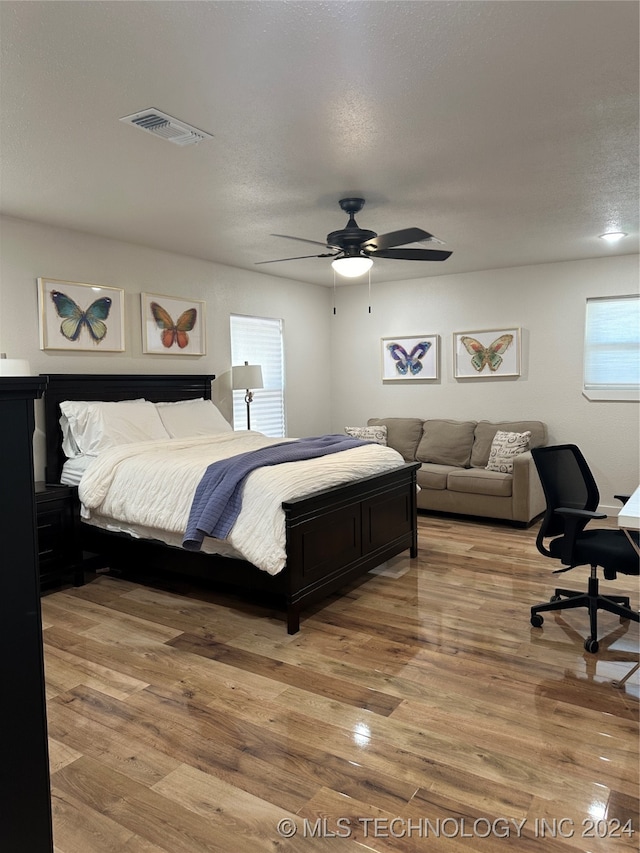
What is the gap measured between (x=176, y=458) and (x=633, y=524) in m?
2.81

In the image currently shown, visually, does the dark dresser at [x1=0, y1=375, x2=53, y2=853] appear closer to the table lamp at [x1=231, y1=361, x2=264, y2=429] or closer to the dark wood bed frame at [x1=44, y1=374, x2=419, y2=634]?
the dark wood bed frame at [x1=44, y1=374, x2=419, y2=634]

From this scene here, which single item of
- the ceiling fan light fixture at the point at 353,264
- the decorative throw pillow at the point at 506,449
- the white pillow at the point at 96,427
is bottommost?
the decorative throw pillow at the point at 506,449

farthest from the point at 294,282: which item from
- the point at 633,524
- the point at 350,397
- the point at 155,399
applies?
the point at 633,524

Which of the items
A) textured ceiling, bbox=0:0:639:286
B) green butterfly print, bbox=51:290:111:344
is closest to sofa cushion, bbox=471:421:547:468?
textured ceiling, bbox=0:0:639:286

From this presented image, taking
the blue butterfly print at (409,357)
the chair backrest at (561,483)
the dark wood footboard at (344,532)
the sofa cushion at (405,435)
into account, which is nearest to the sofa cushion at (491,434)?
the sofa cushion at (405,435)

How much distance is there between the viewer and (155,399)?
17.4ft

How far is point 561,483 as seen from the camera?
346cm

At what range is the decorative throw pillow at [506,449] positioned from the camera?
5.90 meters

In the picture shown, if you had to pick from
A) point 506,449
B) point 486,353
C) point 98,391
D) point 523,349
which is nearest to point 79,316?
point 98,391

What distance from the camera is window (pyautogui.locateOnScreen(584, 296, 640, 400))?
19.5 ft

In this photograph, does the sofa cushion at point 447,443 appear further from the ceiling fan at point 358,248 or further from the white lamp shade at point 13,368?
the white lamp shade at point 13,368

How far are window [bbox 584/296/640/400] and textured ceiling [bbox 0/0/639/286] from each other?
148 centimetres

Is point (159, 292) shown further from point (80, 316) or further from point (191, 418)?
point (191, 418)

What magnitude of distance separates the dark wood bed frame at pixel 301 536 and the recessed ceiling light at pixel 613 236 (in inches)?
103
